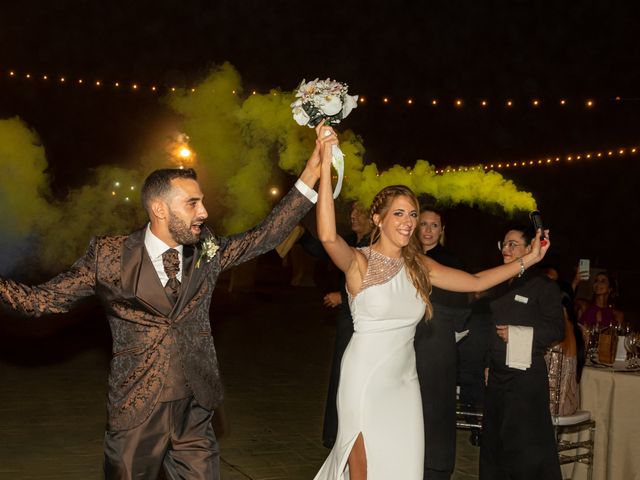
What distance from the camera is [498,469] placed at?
559 centimetres

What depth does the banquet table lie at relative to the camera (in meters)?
5.71

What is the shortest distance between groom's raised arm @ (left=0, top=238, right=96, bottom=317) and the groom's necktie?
35cm

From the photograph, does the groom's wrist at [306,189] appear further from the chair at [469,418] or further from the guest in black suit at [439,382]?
the chair at [469,418]

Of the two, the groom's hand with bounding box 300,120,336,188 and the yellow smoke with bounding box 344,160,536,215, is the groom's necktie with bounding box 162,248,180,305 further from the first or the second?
the yellow smoke with bounding box 344,160,536,215

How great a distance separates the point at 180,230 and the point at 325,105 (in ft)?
3.63

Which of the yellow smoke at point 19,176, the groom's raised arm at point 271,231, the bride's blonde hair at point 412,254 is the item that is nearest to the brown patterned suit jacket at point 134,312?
the groom's raised arm at point 271,231

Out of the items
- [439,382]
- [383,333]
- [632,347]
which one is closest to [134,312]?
[383,333]

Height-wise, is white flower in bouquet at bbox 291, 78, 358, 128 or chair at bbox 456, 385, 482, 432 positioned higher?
white flower in bouquet at bbox 291, 78, 358, 128

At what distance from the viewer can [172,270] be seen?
3803 mm

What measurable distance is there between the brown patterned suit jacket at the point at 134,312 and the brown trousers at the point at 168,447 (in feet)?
0.21

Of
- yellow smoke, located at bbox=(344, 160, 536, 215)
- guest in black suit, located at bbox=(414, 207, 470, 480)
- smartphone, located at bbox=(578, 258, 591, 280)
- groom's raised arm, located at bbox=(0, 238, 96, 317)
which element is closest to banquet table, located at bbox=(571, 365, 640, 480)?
guest in black suit, located at bbox=(414, 207, 470, 480)

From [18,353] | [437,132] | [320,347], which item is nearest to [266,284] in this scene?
[437,132]

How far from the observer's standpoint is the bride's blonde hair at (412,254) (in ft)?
15.3

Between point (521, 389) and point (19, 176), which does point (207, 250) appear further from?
point (19, 176)
